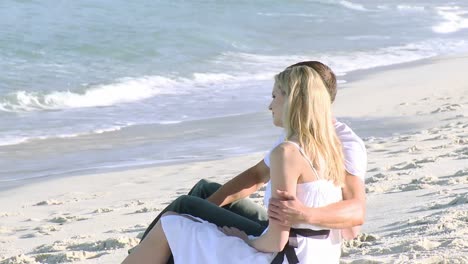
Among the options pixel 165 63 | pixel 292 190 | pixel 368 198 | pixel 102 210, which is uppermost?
pixel 292 190

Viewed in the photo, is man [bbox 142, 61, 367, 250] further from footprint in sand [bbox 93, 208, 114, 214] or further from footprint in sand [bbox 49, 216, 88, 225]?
footprint in sand [bbox 93, 208, 114, 214]

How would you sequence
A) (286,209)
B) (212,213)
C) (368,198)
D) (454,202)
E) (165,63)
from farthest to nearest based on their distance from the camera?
(165,63)
(368,198)
(454,202)
(212,213)
(286,209)

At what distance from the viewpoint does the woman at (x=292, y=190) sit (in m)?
3.64

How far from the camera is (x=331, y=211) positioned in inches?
147

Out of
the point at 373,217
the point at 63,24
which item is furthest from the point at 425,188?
the point at 63,24

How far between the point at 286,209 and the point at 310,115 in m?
0.36

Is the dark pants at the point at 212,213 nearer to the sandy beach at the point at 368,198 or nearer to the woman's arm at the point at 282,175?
the woman's arm at the point at 282,175

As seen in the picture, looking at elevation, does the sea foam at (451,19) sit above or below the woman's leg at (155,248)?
below

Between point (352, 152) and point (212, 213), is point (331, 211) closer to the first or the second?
point (352, 152)

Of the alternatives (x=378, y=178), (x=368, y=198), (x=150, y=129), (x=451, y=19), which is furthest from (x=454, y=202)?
(x=451, y=19)

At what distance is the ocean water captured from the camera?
10.4 meters

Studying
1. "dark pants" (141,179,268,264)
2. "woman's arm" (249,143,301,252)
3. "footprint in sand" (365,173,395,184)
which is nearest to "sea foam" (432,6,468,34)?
"footprint in sand" (365,173,395,184)

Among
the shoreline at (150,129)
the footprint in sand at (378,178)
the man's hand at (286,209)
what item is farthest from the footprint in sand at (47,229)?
the man's hand at (286,209)

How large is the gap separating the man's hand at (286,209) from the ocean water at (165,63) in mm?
5798
